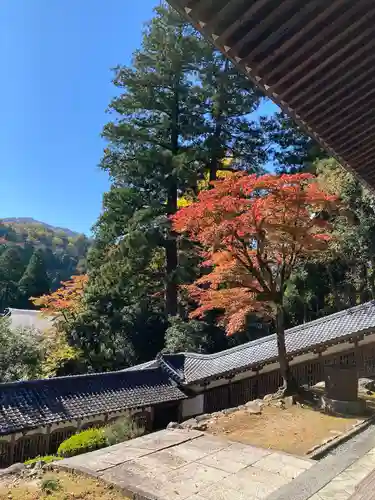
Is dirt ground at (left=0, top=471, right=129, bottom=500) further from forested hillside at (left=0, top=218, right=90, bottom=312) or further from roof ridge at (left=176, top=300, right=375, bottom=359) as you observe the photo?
forested hillside at (left=0, top=218, right=90, bottom=312)

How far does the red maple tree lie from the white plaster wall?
14.7ft

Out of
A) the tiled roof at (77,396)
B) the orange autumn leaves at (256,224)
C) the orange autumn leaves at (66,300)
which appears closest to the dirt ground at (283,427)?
the orange autumn leaves at (256,224)

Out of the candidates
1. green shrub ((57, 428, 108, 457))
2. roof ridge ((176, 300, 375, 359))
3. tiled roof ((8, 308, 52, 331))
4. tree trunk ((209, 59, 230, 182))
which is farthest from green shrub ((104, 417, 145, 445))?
tiled roof ((8, 308, 52, 331))

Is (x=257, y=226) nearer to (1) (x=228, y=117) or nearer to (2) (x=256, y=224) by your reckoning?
(2) (x=256, y=224)

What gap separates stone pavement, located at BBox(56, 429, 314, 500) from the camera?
4.96m

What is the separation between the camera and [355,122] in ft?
9.89

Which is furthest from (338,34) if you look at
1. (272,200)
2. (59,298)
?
(59,298)

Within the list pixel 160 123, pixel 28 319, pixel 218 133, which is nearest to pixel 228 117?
pixel 218 133

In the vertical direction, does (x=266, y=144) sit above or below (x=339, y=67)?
above

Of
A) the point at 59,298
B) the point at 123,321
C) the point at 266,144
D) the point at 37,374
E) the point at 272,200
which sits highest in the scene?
the point at 266,144

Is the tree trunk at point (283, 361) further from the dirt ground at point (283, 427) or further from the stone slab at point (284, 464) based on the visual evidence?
the stone slab at point (284, 464)

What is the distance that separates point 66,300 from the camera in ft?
74.3

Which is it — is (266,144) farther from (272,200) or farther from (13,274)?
(13,274)

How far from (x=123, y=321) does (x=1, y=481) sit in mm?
14893
